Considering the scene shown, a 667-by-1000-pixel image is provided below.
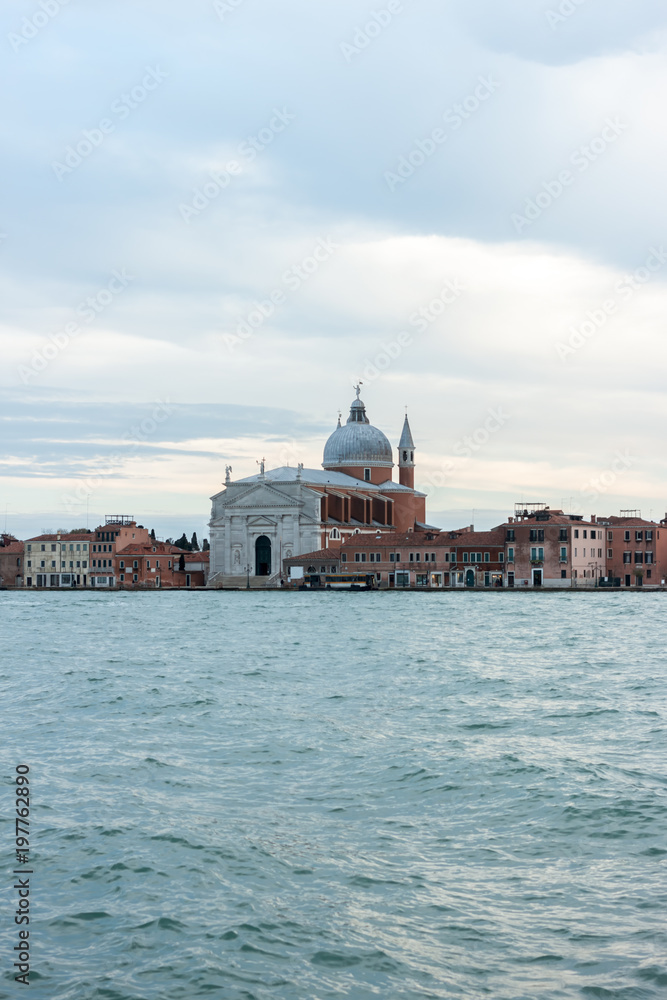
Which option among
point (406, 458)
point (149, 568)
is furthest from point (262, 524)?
point (406, 458)

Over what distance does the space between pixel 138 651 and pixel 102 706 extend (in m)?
10.7

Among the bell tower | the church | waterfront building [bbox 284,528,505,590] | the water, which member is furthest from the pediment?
the water

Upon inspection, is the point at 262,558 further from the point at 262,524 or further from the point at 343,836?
the point at 343,836

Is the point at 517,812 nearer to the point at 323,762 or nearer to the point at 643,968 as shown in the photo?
the point at 323,762

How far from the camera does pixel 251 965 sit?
6027 mm

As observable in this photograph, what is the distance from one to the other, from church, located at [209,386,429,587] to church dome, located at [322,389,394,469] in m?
1.50

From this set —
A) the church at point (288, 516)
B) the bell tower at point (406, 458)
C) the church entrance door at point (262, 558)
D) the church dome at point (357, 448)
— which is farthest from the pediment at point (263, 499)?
the bell tower at point (406, 458)

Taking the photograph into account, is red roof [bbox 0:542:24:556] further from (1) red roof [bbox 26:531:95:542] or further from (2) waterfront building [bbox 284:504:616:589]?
(2) waterfront building [bbox 284:504:616:589]

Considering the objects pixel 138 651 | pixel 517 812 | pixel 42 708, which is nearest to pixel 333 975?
pixel 517 812

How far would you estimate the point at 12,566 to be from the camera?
8269 centimetres

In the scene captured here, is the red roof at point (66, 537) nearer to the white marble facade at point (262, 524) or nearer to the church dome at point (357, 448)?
the white marble facade at point (262, 524)

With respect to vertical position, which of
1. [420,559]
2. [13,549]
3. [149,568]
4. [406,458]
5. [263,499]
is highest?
[406,458]

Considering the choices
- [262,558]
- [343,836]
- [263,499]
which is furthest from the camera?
[262,558]

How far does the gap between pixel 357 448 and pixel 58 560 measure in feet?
74.1
